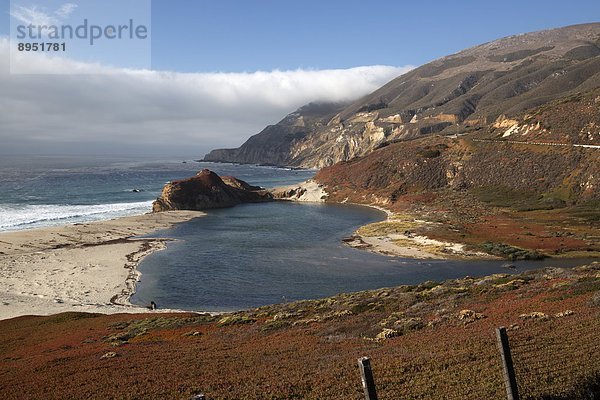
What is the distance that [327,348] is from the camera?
918 inches

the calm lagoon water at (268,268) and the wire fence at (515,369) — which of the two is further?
the calm lagoon water at (268,268)

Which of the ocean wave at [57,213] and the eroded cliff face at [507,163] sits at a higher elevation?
the eroded cliff face at [507,163]

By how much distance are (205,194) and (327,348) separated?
4489 inches

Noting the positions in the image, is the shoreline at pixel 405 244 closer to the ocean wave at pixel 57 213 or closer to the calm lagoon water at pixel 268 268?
the calm lagoon water at pixel 268 268

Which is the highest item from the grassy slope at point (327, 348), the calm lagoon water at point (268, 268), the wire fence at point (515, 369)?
the wire fence at point (515, 369)

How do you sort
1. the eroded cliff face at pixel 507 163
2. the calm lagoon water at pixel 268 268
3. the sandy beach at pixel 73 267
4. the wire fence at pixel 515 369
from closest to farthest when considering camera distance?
the wire fence at pixel 515 369
the sandy beach at pixel 73 267
the calm lagoon water at pixel 268 268
the eroded cliff face at pixel 507 163

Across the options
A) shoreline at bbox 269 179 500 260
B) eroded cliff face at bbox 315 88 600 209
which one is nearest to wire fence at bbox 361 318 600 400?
shoreline at bbox 269 179 500 260

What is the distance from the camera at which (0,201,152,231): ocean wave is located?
320 feet

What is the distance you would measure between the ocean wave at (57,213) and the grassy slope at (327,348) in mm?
66864

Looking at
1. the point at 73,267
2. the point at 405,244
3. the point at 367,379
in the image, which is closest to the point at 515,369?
the point at 367,379

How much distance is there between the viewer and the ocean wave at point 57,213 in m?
97.4

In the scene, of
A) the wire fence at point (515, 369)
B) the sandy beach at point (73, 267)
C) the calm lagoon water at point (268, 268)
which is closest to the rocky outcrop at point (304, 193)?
the calm lagoon water at point (268, 268)

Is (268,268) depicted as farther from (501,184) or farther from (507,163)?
(507,163)

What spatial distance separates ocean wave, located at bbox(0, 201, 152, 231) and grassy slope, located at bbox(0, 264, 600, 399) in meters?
66.9
